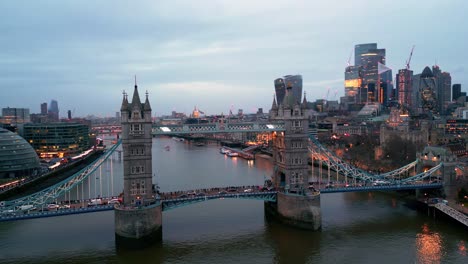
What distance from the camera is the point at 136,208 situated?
146ft

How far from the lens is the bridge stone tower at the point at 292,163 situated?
4966cm

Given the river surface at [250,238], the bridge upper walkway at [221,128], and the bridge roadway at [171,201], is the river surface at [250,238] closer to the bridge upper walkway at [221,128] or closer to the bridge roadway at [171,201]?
the bridge roadway at [171,201]

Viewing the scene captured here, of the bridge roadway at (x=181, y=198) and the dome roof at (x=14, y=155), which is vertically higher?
the dome roof at (x=14, y=155)

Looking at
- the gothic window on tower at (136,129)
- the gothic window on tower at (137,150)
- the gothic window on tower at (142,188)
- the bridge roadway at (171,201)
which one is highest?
the gothic window on tower at (136,129)

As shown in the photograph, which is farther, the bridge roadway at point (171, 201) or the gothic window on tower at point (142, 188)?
the gothic window on tower at point (142, 188)

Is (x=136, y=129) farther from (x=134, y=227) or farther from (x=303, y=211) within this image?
(x=303, y=211)

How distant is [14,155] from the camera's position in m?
81.8

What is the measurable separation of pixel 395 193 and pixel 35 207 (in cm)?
5151

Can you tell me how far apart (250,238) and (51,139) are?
9542 centimetres

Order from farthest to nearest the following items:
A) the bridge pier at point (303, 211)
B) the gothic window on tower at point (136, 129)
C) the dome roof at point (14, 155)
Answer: the dome roof at point (14, 155)
the bridge pier at point (303, 211)
the gothic window on tower at point (136, 129)

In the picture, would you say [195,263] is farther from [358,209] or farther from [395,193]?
[395,193]

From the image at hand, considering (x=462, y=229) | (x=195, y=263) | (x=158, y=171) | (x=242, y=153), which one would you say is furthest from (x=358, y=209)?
(x=242, y=153)

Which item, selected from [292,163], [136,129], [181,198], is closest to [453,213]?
[292,163]

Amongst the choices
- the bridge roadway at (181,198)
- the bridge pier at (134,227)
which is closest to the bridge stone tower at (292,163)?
the bridge roadway at (181,198)
